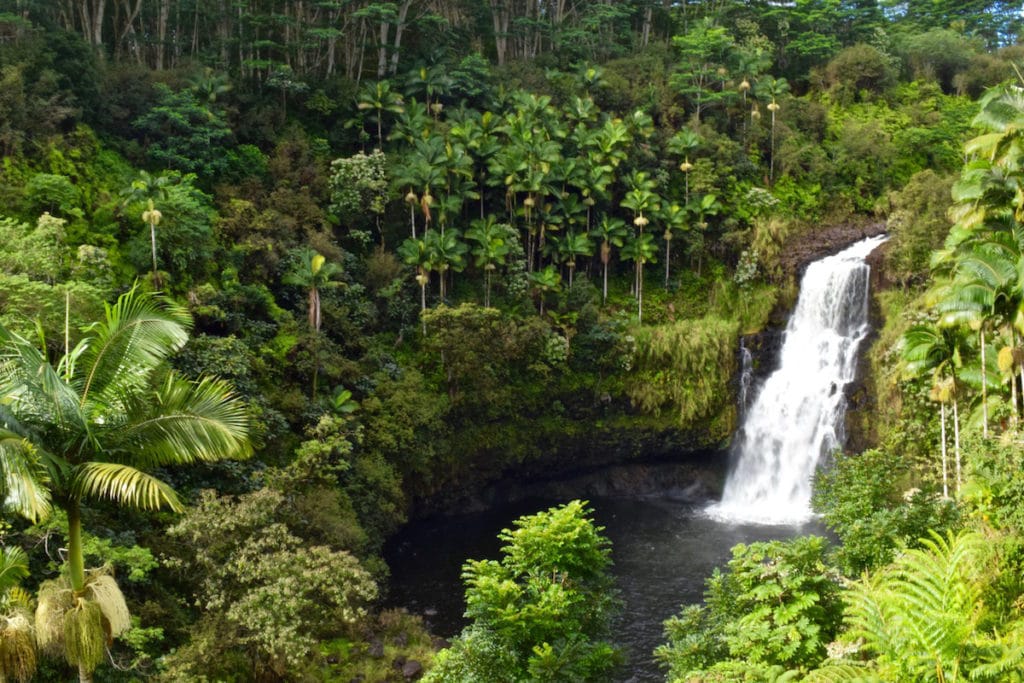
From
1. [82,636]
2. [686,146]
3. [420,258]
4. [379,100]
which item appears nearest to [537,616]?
[82,636]

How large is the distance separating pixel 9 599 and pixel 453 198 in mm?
27519

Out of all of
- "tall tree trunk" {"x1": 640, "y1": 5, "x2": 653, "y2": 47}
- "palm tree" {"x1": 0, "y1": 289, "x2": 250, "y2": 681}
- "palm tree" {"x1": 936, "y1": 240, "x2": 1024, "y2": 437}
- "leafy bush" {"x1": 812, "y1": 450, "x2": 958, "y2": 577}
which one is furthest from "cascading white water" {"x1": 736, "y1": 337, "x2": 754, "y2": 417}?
"palm tree" {"x1": 0, "y1": 289, "x2": 250, "y2": 681}

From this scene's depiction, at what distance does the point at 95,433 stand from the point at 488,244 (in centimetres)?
2653

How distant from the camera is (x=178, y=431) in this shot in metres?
10.5

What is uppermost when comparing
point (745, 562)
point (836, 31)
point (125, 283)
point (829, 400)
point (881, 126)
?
point (836, 31)

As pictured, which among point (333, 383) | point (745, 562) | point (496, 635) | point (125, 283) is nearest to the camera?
point (745, 562)

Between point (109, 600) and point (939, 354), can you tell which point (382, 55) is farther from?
point (109, 600)

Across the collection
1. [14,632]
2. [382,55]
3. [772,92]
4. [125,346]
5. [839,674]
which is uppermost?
[382,55]

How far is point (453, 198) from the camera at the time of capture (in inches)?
1441

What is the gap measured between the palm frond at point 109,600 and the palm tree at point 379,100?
31.5 m

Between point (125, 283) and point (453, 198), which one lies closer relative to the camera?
point (125, 283)

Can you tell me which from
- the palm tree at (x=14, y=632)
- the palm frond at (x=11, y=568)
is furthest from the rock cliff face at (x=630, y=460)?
the palm tree at (x=14, y=632)

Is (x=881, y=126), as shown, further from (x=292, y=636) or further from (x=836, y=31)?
(x=292, y=636)

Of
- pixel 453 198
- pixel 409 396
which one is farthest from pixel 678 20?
pixel 409 396
